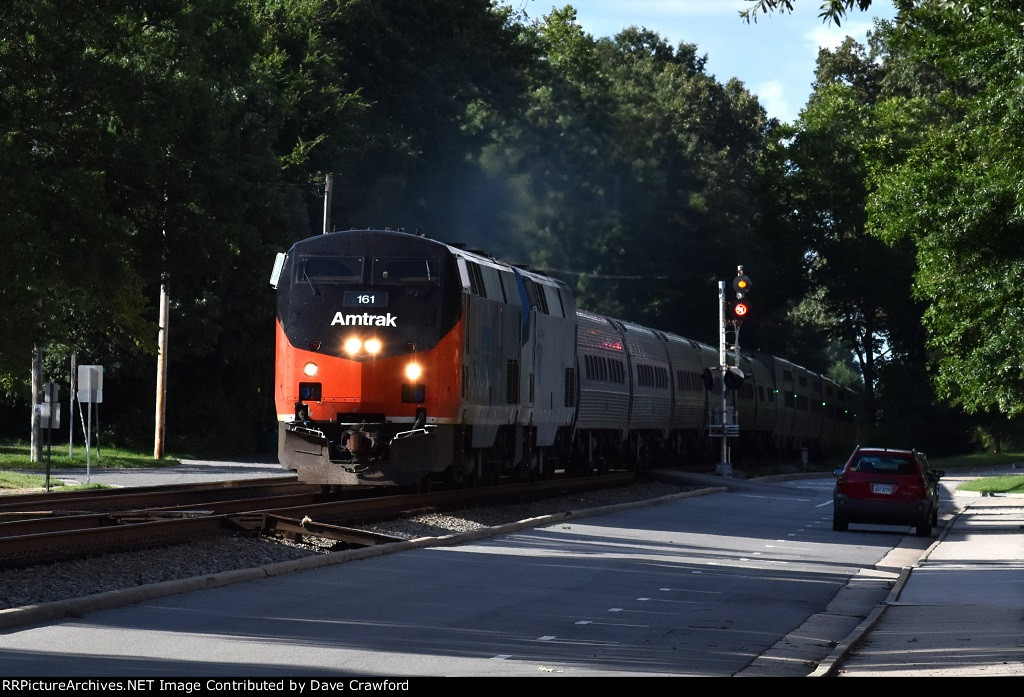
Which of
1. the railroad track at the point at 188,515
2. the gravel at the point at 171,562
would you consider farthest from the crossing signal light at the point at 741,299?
the gravel at the point at 171,562

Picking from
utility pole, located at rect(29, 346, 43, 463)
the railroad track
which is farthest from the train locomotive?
utility pole, located at rect(29, 346, 43, 463)

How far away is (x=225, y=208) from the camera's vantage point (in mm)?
36406

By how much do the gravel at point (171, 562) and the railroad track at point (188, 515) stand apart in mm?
289

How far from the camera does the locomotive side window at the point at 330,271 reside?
80.7 ft

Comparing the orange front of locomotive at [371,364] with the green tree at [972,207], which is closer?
the orange front of locomotive at [371,364]

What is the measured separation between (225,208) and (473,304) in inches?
502

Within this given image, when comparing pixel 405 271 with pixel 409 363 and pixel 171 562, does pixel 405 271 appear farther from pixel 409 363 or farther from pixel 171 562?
pixel 171 562

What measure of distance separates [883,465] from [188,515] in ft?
40.2

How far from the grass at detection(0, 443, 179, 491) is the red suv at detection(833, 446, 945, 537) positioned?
13329mm

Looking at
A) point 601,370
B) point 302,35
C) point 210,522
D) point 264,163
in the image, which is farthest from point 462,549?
point 302,35

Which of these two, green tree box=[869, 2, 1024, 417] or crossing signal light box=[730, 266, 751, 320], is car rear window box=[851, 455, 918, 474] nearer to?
green tree box=[869, 2, 1024, 417]

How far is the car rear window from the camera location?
1056 inches

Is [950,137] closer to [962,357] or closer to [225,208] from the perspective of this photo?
[962,357]

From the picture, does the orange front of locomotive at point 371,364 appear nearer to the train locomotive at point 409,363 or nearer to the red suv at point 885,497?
the train locomotive at point 409,363
